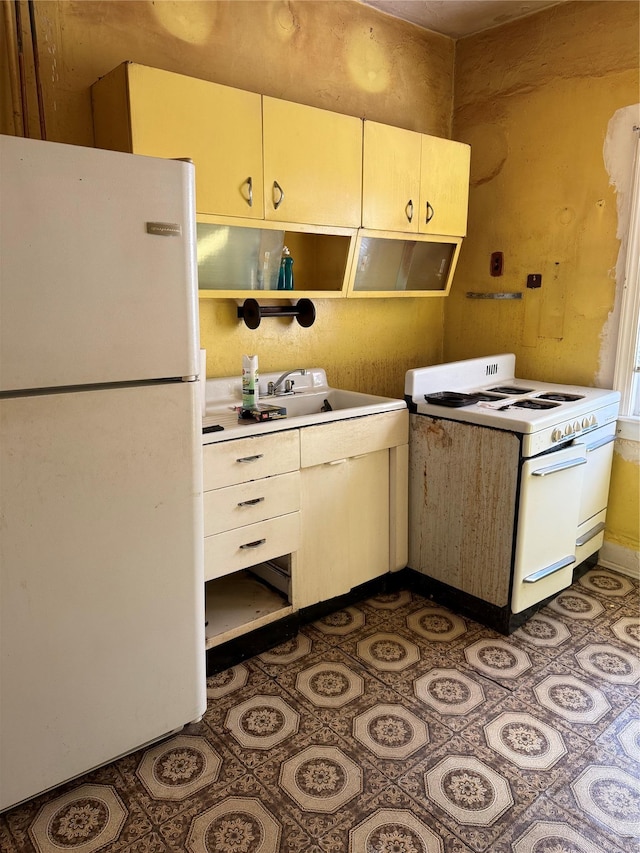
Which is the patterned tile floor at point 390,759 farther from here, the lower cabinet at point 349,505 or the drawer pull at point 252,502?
the drawer pull at point 252,502

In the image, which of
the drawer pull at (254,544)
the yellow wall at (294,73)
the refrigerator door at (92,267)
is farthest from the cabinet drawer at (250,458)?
the yellow wall at (294,73)

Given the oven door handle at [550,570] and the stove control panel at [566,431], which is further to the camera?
the oven door handle at [550,570]

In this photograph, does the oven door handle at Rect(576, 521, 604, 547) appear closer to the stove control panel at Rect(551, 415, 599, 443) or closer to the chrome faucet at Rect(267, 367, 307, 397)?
the stove control panel at Rect(551, 415, 599, 443)

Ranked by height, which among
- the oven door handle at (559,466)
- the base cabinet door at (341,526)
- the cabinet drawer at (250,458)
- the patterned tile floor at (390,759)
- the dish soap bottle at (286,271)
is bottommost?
the patterned tile floor at (390,759)

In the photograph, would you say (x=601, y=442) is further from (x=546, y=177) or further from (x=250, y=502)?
(x=250, y=502)

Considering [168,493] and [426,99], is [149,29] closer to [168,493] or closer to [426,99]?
[426,99]

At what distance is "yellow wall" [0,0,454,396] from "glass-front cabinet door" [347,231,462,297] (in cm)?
18

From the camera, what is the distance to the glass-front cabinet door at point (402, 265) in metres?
2.99

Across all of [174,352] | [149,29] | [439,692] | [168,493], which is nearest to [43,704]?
[168,493]

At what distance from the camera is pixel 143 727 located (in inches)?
71.5

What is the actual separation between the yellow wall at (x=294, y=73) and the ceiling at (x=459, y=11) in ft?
0.23

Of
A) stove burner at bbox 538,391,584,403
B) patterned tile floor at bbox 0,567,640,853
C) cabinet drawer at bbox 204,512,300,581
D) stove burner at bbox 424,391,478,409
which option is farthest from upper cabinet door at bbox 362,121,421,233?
patterned tile floor at bbox 0,567,640,853

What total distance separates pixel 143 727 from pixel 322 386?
1.77m

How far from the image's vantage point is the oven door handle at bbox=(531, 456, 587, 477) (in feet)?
8.04
